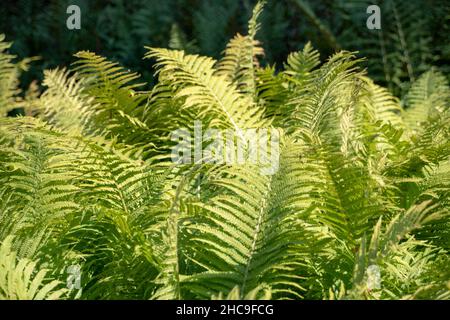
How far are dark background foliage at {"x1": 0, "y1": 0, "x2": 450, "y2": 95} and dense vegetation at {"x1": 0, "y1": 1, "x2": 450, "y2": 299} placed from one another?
218 centimetres

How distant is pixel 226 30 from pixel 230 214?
359 centimetres

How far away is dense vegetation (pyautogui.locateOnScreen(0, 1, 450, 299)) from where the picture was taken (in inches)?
75.9

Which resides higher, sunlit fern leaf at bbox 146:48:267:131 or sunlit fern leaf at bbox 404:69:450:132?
sunlit fern leaf at bbox 404:69:450:132

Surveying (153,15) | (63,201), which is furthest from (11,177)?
(153,15)

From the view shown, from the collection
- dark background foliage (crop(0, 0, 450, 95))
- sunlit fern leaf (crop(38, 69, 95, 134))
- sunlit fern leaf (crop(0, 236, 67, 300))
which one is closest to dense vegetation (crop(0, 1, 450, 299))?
sunlit fern leaf (crop(0, 236, 67, 300))

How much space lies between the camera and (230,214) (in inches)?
80.3

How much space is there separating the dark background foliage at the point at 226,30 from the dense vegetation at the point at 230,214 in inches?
85.9

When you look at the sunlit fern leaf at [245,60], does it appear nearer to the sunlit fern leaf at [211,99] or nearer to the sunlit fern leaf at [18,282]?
the sunlit fern leaf at [211,99]

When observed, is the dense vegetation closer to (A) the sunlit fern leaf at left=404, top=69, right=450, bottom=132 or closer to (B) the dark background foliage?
(A) the sunlit fern leaf at left=404, top=69, right=450, bottom=132

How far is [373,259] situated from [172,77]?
1.26 m

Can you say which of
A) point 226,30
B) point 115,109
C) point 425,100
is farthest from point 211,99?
point 226,30

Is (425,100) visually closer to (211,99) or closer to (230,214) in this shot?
(211,99)

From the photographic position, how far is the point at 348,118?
2.44m

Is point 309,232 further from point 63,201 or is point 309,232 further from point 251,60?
point 251,60
